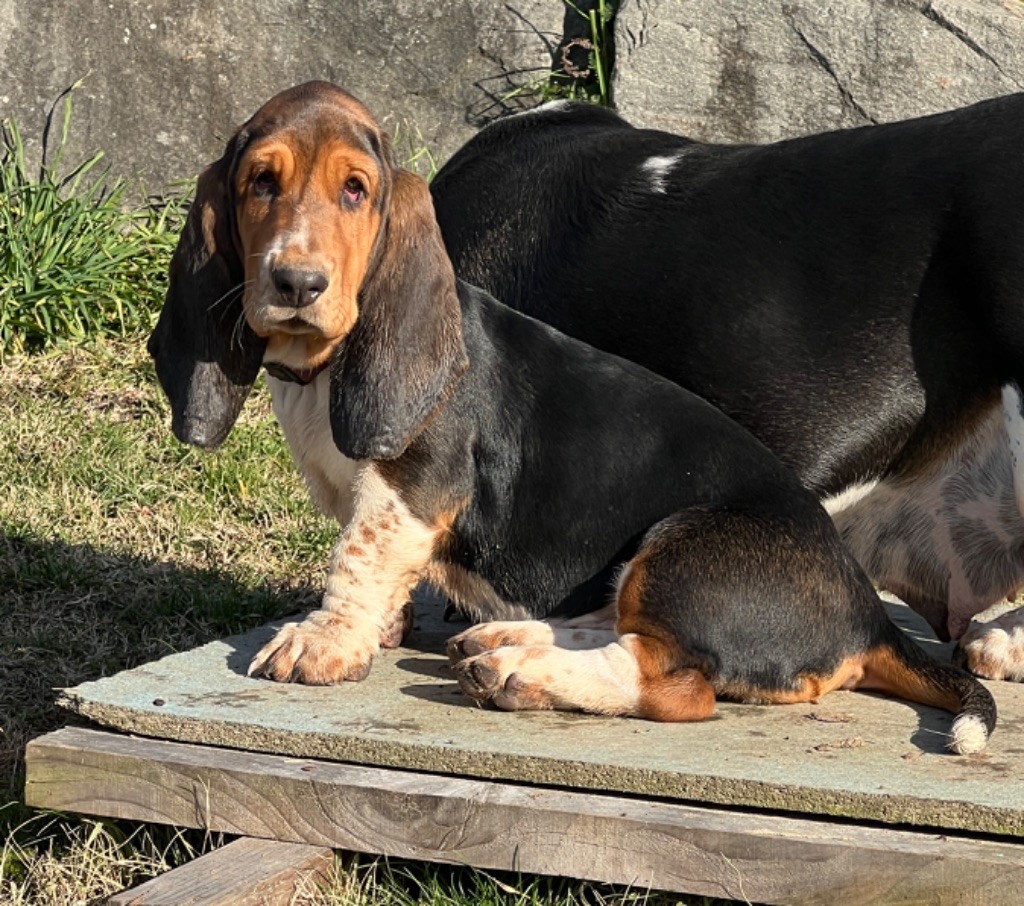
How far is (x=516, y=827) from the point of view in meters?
3.42

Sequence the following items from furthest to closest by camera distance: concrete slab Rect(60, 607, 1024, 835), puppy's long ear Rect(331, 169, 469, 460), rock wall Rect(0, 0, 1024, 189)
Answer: rock wall Rect(0, 0, 1024, 189), puppy's long ear Rect(331, 169, 469, 460), concrete slab Rect(60, 607, 1024, 835)

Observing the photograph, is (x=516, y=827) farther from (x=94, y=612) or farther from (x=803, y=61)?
(x=803, y=61)

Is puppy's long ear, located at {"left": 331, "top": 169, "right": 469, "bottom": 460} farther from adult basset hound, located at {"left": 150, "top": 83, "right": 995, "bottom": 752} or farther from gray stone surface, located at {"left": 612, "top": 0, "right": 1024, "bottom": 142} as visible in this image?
gray stone surface, located at {"left": 612, "top": 0, "right": 1024, "bottom": 142}

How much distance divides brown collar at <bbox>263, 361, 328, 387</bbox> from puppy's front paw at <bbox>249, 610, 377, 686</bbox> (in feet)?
1.84

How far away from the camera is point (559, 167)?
4.90 m

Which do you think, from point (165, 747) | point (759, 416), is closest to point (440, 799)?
point (165, 747)

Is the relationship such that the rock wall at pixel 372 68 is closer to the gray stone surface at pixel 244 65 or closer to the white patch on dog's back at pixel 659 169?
the gray stone surface at pixel 244 65

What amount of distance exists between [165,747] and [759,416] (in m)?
1.80

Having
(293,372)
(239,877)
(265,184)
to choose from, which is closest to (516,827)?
(239,877)

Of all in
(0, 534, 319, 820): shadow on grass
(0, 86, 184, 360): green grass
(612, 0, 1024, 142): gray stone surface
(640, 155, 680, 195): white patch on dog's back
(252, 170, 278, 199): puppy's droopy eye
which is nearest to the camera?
(252, 170, 278, 199): puppy's droopy eye

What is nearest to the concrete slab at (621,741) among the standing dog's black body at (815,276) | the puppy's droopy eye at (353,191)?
the standing dog's black body at (815,276)

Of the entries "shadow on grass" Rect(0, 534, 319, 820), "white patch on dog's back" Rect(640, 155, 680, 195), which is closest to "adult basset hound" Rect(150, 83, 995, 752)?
"white patch on dog's back" Rect(640, 155, 680, 195)

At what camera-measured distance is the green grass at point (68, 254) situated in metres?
7.83

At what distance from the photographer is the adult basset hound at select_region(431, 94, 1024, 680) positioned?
4.36 meters
